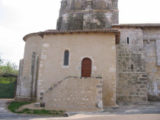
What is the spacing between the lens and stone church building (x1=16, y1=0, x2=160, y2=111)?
10.5m

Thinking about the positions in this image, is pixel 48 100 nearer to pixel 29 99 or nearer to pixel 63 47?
pixel 63 47

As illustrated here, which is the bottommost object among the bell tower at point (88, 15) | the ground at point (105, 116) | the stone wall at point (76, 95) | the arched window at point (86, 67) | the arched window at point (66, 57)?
the ground at point (105, 116)

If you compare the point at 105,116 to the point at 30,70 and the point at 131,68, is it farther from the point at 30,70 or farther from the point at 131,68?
the point at 30,70

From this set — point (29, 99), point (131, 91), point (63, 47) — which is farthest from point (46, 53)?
point (131, 91)

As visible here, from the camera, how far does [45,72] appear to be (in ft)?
41.1

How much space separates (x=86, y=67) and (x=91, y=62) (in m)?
0.53

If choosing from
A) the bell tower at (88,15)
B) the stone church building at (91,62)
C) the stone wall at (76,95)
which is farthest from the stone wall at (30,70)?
the stone wall at (76,95)

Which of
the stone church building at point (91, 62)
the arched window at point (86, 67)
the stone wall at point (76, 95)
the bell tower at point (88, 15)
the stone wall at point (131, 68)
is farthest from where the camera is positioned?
the bell tower at point (88, 15)

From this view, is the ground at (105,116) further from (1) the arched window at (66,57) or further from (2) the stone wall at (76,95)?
(1) the arched window at (66,57)

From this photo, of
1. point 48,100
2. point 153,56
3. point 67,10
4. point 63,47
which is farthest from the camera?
point 67,10

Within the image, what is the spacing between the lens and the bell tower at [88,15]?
18.5 meters

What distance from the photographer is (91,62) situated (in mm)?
12188

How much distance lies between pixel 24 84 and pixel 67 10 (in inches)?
406

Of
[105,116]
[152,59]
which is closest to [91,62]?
[105,116]
